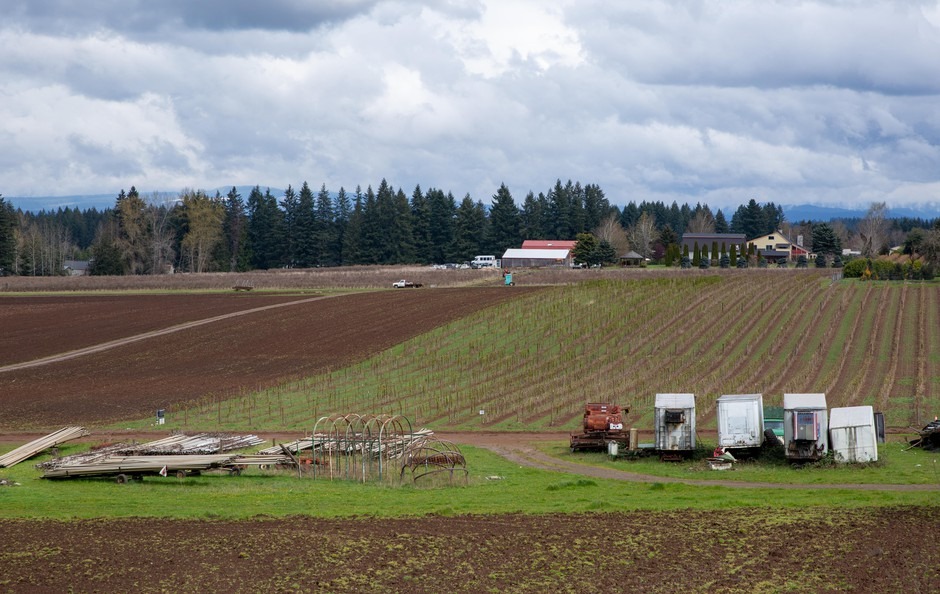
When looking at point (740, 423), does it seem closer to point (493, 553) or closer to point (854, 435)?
point (854, 435)

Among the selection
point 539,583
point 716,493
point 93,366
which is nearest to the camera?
point 539,583

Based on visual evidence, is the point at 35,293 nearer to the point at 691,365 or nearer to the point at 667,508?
the point at 691,365

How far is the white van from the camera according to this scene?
162 m

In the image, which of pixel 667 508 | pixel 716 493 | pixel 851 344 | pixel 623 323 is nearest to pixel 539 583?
pixel 667 508

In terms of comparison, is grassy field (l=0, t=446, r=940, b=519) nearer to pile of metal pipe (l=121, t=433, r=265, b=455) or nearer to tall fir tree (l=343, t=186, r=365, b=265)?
pile of metal pipe (l=121, t=433, r=265, b=455)

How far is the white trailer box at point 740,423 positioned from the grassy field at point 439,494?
1357mm

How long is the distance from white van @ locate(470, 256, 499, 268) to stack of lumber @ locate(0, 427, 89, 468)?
398 feet

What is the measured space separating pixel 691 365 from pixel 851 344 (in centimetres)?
1025

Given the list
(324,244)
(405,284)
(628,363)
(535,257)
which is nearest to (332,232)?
(324,244)

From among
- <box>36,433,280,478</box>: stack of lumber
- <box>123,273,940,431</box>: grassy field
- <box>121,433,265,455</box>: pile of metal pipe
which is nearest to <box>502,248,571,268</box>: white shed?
<box>123,273,940,431</box>: grassy field

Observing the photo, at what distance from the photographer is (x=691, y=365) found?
2058 inches

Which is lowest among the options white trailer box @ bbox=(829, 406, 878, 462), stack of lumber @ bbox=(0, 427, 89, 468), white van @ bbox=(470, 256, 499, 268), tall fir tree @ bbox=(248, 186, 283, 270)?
stack of lumber @ bbox=(0, 427, 89, 468)

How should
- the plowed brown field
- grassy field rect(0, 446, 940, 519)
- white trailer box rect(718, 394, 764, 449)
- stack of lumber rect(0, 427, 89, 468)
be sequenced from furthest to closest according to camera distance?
1. the plowed brown field
2. stack of lumber rect(0, 427, 89, 468)
3. white trailer box rect(718, 394, 764, 449)
4. grassy field rect(0, 446, 940, 519)

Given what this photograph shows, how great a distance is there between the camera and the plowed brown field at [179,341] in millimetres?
51094
